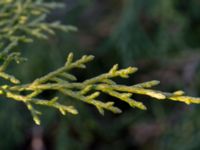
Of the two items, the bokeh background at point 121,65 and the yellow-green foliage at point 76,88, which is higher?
the yellow-green foliage at point 76,88

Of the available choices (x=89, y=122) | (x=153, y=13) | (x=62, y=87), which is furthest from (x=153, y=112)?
(x=62, y=87)

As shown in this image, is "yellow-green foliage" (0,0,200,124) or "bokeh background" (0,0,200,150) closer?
"yellow-green foliage" (0,0,200,124)

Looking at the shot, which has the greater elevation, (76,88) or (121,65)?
(76,88)

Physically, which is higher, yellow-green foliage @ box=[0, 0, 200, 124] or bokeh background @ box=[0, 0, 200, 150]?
yellow-green foliage @ box=[0, 0, 200, 124]

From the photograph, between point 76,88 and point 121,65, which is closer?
point 76,88

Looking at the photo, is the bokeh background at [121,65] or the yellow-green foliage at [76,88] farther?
the bokeh background at [121,65]

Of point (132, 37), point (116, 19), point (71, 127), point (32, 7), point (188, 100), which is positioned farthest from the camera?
point (116, 19)

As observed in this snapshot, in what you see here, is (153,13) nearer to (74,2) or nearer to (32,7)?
(74,2)

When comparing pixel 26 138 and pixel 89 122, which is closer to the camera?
pixel 89 122
